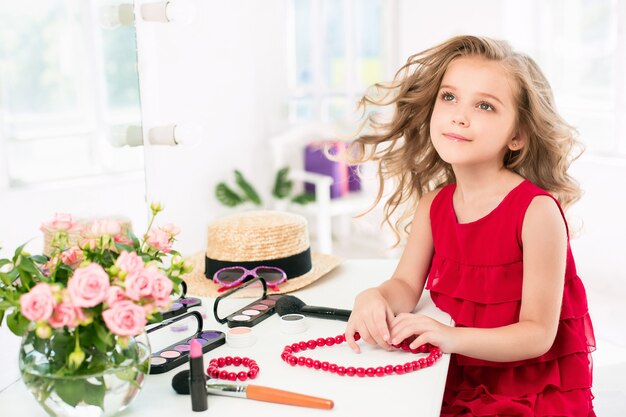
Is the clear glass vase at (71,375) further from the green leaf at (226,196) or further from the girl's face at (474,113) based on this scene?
the green leaf at (226,196)

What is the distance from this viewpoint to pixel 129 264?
863 millimetres

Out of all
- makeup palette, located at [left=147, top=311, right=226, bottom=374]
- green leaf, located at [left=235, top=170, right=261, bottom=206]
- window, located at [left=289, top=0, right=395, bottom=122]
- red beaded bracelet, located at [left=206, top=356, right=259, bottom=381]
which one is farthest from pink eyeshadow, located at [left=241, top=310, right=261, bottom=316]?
window, located at [left=289, top=0, right=395, bottom=122]

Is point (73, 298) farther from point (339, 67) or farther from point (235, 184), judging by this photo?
point (339, 67)

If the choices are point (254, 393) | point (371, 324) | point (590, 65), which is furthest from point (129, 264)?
point (590, 65)

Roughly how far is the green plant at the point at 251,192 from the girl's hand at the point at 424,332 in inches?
94.4

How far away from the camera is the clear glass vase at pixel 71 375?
2.82 feet

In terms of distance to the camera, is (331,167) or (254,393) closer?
(254,393)

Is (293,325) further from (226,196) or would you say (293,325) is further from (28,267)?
(226,196)

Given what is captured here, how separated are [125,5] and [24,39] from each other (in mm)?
417

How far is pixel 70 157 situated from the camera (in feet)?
4.35

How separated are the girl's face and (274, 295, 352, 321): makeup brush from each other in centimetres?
35

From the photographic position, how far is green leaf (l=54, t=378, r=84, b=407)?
860mm

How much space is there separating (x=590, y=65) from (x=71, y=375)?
370 centimetres

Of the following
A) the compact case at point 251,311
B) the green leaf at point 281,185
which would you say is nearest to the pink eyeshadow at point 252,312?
the compact case at point 251,311
